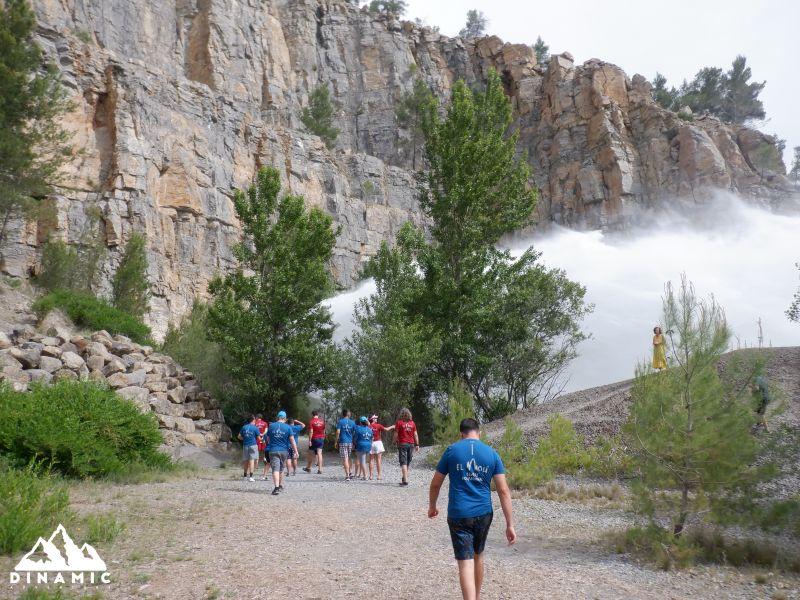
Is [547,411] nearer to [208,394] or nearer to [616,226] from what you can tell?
[208,394]

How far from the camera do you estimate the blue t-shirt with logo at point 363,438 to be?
1376 centimetres

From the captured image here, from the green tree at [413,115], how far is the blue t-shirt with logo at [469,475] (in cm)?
6388

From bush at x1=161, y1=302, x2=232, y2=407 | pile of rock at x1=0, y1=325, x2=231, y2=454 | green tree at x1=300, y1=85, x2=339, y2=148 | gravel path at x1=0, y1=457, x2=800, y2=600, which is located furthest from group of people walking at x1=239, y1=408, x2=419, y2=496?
green tree at x1=300, y1=85, x2=339, y2=148

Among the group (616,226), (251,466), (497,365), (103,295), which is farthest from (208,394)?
(616,226)

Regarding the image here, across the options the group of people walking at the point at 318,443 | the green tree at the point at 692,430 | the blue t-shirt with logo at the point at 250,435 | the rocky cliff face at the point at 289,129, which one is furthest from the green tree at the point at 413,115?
the green tree at the point at 692,430

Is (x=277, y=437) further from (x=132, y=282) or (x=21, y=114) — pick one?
(x=21, y=114)

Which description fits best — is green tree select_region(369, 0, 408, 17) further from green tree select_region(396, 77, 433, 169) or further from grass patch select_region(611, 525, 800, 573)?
grass patch select_region(611, 525, 800, 573)

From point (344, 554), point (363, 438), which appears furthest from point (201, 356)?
point (344, 554)

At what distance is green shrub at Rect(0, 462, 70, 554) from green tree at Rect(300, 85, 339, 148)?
181ft

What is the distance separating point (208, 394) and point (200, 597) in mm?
16236

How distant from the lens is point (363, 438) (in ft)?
45.3

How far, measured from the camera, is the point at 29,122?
29.3 metres

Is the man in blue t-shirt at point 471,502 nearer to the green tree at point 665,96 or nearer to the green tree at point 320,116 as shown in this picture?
the green tree at point 320,116

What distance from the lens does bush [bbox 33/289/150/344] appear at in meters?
22.7
